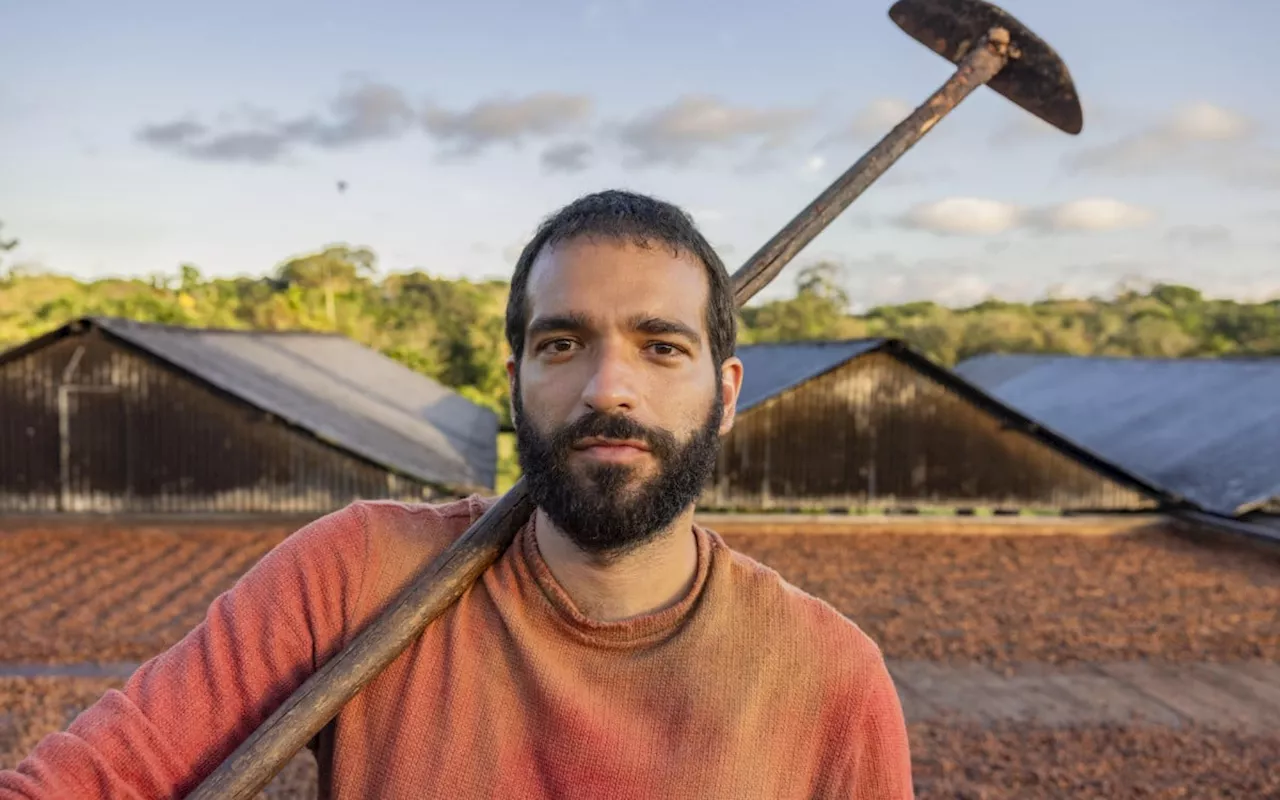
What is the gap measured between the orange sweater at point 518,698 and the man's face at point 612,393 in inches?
6.5

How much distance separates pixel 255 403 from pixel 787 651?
12.6m

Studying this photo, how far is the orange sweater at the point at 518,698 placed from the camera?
4.92 feet

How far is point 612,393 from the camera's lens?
1.51 metres

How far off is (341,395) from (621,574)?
55.2ft

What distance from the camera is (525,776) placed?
4.95 feet

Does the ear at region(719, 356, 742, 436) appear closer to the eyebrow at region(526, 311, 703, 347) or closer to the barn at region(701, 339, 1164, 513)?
the eyebrow at region(526, 311, 703, 347)

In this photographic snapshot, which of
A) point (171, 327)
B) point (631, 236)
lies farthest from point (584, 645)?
point (171, 327)

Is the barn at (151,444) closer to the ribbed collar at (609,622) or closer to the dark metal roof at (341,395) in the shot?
the dark metal roof at (341,395)

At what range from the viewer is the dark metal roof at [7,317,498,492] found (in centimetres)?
1330

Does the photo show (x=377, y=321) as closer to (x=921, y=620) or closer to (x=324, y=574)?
(x=921, y=620)

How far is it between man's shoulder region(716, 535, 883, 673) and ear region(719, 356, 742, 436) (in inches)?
9.2

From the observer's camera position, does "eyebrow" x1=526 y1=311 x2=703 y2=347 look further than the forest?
No

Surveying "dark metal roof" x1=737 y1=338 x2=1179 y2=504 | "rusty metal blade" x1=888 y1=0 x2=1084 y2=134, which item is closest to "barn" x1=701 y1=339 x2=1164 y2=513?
"dark metal roof" x1=737 y1=338 x2=1179 y2=504

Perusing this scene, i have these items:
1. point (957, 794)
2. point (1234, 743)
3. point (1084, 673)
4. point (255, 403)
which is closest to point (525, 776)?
point (957, 794)
